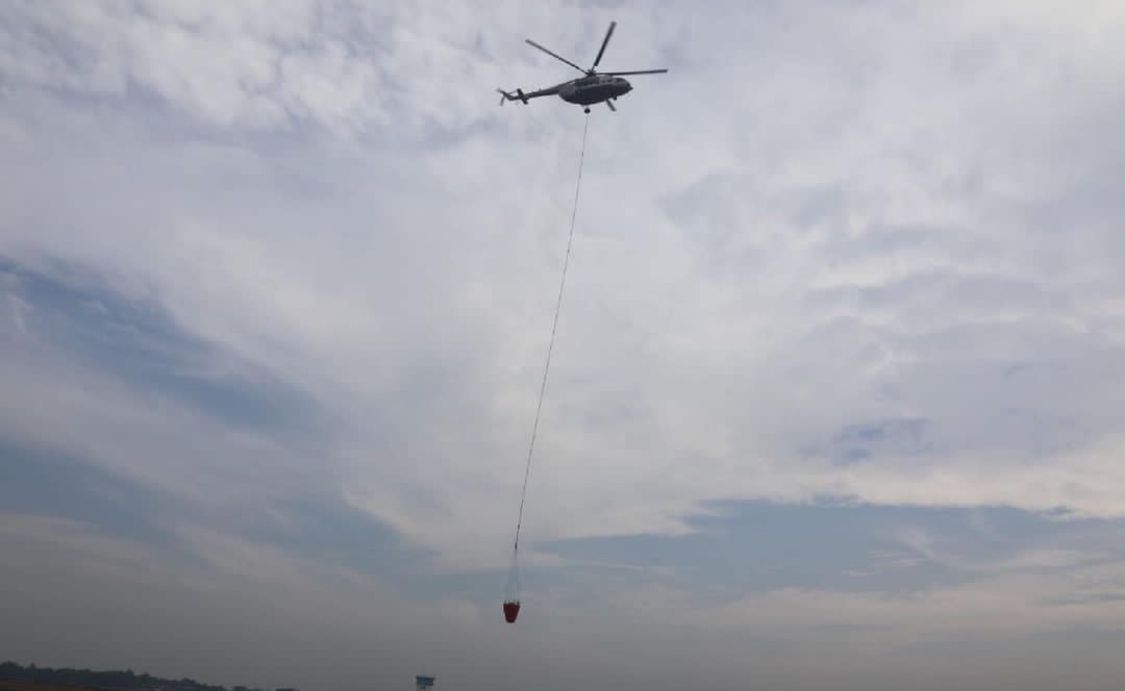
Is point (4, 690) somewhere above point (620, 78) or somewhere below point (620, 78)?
below

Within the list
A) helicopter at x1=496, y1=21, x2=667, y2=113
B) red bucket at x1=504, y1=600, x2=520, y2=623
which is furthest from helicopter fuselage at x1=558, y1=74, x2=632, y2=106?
red bucket at x1=504, y1=600, x2=520, y2=623

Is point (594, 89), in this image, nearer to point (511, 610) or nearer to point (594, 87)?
point (594, 87)

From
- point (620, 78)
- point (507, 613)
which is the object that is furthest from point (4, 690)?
point (620, 78)

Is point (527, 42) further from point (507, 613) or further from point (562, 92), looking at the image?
point (507, 613)

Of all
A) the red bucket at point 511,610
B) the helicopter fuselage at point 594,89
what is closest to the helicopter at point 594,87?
the helicopter fuselage at point 594,89

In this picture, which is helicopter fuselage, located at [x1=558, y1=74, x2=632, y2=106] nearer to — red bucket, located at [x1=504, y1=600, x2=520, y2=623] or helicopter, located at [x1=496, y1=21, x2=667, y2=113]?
helicopter, located at [x1=496, y1=21, x2=667, y2=113]

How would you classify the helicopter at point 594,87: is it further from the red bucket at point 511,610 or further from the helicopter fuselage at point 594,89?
the red bucket at point 511,610

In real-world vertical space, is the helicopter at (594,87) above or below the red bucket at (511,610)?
above

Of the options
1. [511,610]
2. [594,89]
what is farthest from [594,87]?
[511,610]
